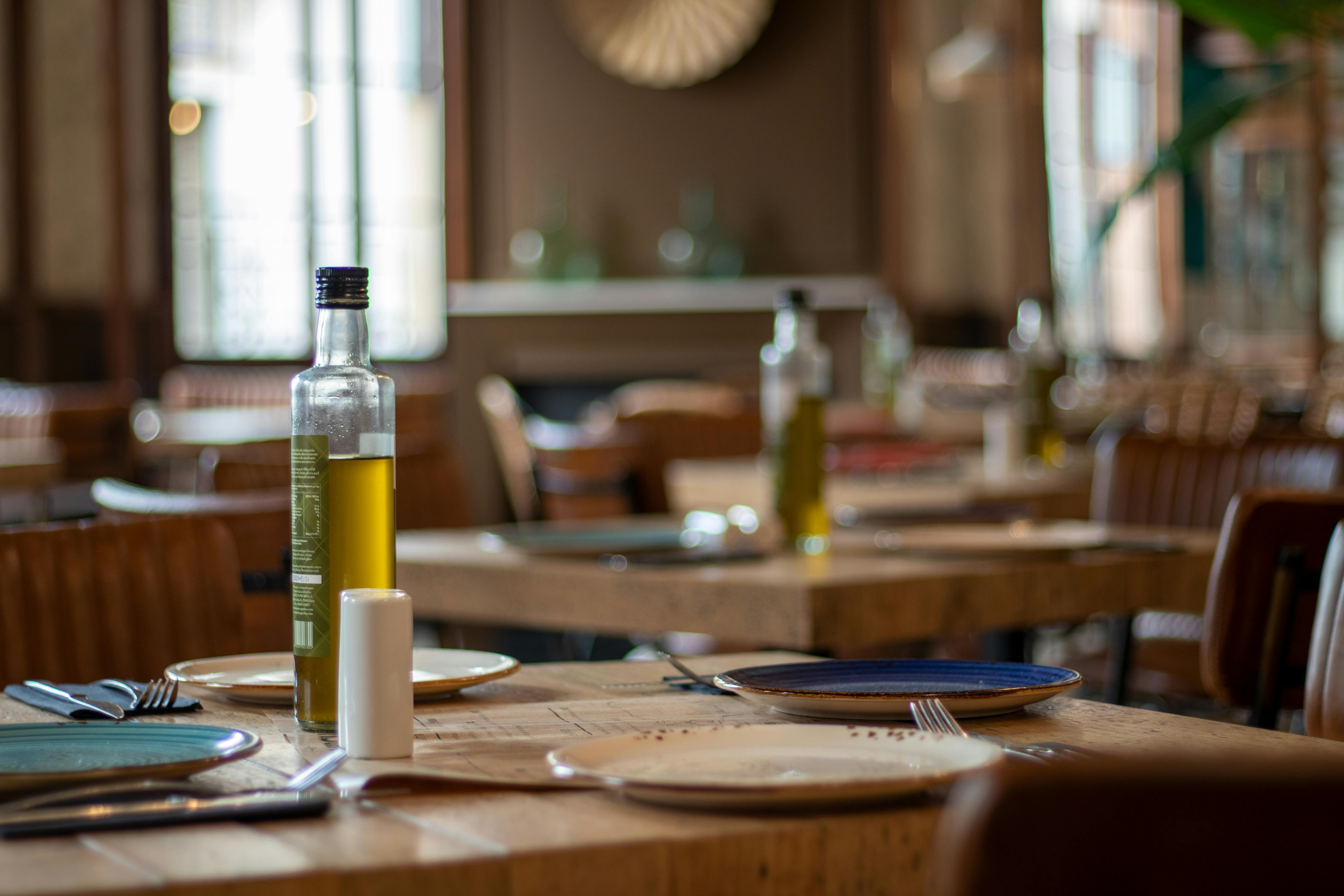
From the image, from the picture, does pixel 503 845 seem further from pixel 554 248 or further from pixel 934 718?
pixel 554 248

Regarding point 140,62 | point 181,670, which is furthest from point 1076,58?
point 181,670

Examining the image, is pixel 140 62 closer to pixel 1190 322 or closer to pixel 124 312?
pixel 124 312

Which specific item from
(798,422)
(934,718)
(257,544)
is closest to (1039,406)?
(798,422)

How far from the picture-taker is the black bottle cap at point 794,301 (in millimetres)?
1914

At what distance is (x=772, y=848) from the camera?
2.19ft

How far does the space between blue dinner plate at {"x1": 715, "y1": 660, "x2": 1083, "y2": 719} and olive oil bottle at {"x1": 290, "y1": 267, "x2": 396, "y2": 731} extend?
23 cm

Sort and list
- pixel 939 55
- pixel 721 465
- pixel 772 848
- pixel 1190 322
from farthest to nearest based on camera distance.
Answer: pixel 1190 322, pixel 939 55, pixel 721 465, pixel 772 848

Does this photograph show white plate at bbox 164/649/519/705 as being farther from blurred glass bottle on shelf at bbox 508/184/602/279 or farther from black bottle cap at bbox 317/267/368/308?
blurred glass bottle on shelf at bbox 508/184/602/279

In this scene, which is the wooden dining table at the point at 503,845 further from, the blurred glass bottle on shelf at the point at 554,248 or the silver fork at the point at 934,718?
the blurred glass bottle on shelf at the point at 554,248

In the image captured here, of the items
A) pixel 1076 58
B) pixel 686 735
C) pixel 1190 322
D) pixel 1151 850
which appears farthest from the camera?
pixel 1190 322

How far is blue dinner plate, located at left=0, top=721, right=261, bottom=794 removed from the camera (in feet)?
2.46

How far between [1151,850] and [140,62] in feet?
26.9

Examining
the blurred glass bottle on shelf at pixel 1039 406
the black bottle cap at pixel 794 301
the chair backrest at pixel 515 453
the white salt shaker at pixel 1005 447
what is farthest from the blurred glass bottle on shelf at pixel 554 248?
the black bottle cap at pixel 794 301

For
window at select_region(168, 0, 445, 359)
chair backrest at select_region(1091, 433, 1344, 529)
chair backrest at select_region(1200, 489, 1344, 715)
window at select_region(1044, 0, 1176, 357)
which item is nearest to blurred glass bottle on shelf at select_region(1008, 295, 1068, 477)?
chair backrest at select_region(1091, 433, 1344, 529)
